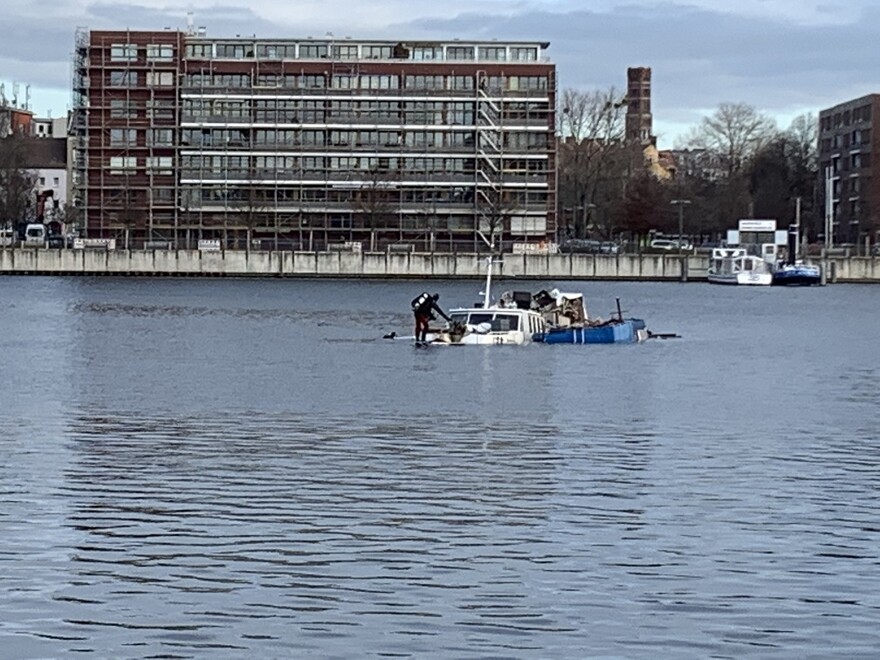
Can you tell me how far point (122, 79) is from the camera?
188 m

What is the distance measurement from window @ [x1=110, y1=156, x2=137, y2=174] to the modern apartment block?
91mm

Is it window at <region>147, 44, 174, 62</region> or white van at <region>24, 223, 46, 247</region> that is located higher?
window at <region>147, 44, 174, 62</region>

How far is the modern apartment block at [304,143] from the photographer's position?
615 ft

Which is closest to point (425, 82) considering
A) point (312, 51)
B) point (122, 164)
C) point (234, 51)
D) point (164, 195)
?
point (312, 51)

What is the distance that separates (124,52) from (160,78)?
13.5 feet

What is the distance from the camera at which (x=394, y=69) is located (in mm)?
189125

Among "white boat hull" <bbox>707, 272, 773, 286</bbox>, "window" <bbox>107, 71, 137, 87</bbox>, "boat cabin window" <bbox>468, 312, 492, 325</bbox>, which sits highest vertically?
"window" <bbox>107, 71, 137, 87</bbox>

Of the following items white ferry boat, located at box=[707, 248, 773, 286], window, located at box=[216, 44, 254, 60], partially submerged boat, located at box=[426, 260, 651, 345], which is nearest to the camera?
partially submerged boat, located at box=[426, 260, 651, 345]

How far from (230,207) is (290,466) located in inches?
6017

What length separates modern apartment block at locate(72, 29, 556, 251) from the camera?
188m

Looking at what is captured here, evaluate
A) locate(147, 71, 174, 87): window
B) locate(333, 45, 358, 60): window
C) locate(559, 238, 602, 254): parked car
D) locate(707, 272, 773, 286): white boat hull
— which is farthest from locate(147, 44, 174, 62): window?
locate(707, 272, 773, 286): white boat hull

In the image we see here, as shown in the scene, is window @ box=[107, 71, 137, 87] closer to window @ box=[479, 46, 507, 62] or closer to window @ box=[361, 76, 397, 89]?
window @ box=[361, 76, 397, 89]

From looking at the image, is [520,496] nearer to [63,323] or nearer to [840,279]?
[63,323]

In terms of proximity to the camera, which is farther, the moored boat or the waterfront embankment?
the moored boat
